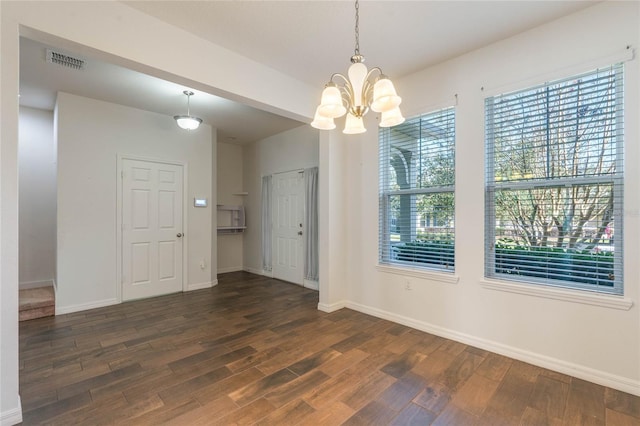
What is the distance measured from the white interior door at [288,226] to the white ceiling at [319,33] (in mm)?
2224

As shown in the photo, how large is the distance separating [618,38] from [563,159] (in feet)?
3.04

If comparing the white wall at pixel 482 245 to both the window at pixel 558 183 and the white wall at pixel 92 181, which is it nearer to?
the window at pixel 558 183

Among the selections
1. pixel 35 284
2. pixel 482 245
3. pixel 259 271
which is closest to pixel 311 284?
pixel 259 271

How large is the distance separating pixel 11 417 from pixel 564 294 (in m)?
3.99

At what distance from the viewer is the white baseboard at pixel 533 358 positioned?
7.16ft

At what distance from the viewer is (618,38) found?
7.25ft

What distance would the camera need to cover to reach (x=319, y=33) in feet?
8.57

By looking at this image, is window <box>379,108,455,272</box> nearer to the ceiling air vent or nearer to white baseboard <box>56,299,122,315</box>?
the ceiling air vent

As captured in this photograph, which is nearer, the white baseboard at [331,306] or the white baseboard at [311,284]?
the white baseboard at [331,306]

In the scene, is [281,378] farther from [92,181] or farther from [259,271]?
[259,271]

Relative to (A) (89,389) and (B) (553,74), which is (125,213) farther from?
(B) (553,74)

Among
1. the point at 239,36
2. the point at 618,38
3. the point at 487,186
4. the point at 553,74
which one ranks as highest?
the point at 239,36

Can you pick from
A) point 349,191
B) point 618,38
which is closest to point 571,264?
point 618,38

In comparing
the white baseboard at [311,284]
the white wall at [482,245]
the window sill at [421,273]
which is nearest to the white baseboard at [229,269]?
the white baseboard at [311,284]
